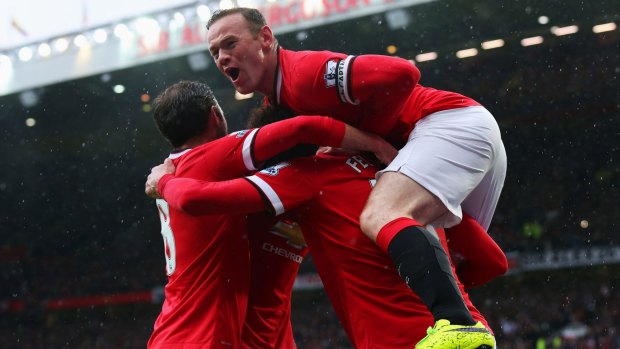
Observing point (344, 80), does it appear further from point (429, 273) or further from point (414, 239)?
point (429, 273)

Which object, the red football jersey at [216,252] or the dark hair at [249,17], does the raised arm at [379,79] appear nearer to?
the red football jersey at [216,252]

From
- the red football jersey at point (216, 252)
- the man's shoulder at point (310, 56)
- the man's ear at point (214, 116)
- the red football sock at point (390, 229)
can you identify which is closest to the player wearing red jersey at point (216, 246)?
the red football jersey at point (216, 252)

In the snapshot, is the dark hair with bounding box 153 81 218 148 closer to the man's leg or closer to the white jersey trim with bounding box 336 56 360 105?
the white jersey trim with bounding box 336 56 360 105

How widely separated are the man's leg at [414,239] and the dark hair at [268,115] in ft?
1.91

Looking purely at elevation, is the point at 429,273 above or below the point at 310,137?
below

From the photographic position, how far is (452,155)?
2520 mm

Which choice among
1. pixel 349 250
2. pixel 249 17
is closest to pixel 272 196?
pixel 349 250

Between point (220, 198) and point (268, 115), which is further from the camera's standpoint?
point (268, 115)

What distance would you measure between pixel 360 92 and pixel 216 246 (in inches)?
32.0

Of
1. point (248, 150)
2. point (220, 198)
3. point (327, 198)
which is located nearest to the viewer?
point (220, 198)

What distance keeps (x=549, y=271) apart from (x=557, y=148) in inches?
114

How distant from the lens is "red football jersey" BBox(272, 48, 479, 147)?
8.27 ft

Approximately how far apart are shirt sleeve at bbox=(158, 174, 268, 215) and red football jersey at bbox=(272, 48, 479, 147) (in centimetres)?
45

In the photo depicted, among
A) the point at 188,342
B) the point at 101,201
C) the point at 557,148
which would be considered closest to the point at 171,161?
the point at 188,342
